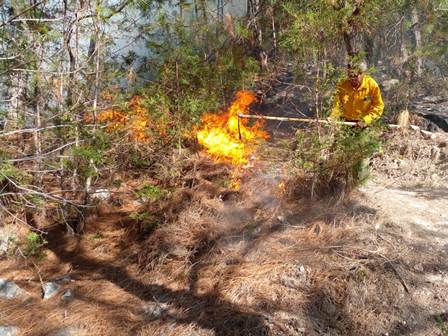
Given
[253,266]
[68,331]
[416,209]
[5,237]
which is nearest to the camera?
[68,331]

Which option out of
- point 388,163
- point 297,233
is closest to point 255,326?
point 297,233

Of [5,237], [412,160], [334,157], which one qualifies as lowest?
[5,237]

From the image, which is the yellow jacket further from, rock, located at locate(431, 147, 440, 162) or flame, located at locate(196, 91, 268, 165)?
rock, located at locate(431, 147, 440, 162)

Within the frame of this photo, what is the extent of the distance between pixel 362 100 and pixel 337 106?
572mm

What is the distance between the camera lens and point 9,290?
187 inches

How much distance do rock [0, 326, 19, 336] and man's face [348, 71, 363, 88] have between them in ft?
16.7

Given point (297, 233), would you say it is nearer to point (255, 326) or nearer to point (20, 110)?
point (255, 326)

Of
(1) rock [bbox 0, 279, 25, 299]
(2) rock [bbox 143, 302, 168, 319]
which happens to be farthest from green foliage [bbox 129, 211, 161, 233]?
(1) rock [bbox 0, 279, 25, 299]

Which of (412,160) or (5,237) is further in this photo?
(412,160)

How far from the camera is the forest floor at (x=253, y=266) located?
3602mm

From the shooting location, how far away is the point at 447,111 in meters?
8.98

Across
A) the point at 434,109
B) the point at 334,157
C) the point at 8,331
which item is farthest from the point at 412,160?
the point at 8,331

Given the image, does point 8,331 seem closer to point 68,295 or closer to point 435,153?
point 68,295

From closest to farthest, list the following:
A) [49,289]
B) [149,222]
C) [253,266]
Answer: [253,266] → [49,289] → [149,222]
